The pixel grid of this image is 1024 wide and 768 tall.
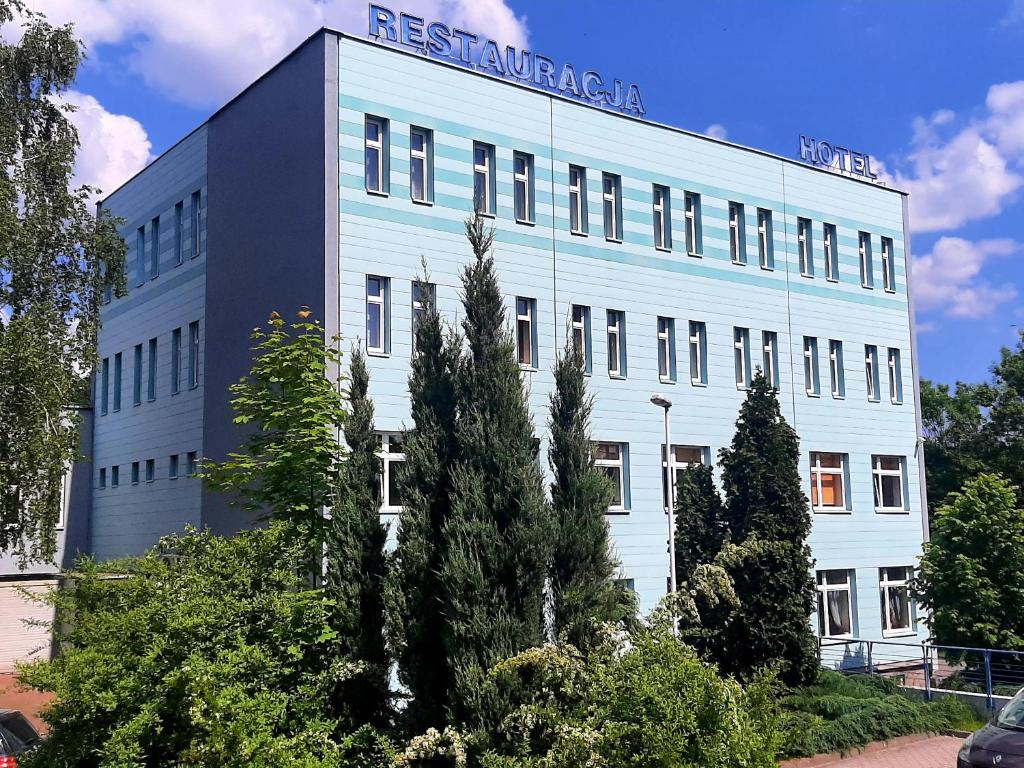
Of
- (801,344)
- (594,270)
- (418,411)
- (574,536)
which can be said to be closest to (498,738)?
(574,536)

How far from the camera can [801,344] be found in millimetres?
29719

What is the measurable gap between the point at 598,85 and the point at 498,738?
19.4 metres

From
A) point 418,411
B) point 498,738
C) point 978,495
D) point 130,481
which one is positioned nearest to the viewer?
point 498,738

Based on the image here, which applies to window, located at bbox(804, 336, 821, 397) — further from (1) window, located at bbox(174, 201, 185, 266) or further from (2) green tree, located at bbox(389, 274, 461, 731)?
(2) green tree, located at bbox(389, 274, 461, 731)

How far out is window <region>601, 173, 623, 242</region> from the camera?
85.7 feet

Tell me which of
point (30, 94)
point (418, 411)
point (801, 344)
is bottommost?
point (418, 411)

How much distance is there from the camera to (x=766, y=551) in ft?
59.7

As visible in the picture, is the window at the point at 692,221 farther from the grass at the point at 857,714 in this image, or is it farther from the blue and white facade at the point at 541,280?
the grass at the point at 857,714

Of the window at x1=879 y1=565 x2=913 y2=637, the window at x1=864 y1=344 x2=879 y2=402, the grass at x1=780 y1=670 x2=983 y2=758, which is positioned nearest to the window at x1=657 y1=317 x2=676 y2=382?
the window at x1=864 y1=344 x2=879 y2=402

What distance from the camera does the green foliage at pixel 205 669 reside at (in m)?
10.0

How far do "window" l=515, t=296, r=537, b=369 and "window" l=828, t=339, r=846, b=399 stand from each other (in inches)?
429

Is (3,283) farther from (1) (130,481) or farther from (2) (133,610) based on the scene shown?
(2) (133,610)

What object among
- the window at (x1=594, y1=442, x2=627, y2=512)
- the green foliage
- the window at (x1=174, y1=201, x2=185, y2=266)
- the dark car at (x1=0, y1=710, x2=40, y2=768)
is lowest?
the dark car at (x1=0, y1=710, x2=40, y2=768)

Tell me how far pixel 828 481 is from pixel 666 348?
6951 millimetres
